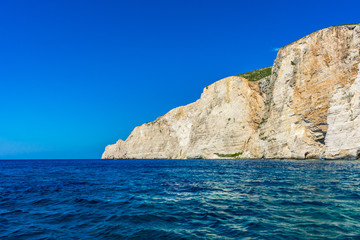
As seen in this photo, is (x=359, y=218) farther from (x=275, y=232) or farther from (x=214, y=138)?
(x=214, y=138)

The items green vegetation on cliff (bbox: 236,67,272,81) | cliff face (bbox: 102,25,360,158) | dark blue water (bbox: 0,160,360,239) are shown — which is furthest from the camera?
green vegetation on cliff (bbox: 236,67,272,81)

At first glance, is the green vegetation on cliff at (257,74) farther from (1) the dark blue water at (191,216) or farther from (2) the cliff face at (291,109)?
(1) the dark blue water at (191,216)

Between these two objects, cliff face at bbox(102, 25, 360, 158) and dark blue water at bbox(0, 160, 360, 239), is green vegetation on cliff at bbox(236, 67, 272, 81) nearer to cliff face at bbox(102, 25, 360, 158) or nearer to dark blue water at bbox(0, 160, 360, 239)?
cliff face at bbox(102, 25, 360, 158)

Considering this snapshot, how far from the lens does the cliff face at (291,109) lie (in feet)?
178

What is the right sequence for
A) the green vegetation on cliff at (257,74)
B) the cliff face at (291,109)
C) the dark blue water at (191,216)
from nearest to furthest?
1. the dark blue water at (191,216)
2. the cliff face at (291,109)
3. the green vegetation on cliff at (257,74)

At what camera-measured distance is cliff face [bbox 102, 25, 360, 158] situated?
5438 centimetres

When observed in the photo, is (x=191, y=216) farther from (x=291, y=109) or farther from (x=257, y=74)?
(x=257, y=74)

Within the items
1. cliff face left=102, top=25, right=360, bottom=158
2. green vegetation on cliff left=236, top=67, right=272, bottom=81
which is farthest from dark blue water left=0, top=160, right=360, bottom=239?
green vegetation on cliff left=236, top=67, right=272, bottom=81

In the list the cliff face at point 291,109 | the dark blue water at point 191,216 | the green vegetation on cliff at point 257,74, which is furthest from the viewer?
the green vegetation on cliff at point 257,74

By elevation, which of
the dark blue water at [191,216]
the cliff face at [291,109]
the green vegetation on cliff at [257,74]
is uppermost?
the green vegetation on cliff at [257,74]

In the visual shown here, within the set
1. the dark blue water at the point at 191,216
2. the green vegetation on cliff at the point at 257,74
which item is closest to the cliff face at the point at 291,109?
the green vegetation on cliff at the point at 257,74

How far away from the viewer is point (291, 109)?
66812 millimetres

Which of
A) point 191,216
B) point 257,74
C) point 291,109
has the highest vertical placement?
point 257,74

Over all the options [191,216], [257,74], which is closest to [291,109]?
[257,74]
